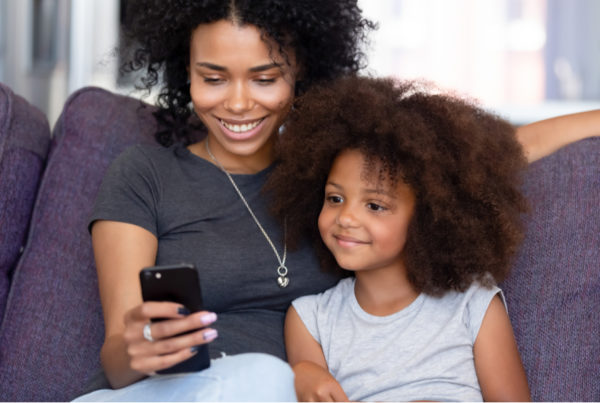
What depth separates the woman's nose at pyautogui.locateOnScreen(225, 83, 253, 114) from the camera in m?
1.54

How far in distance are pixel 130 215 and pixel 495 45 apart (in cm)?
312

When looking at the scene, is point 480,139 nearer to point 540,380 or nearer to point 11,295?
point 540,380

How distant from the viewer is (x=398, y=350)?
1417mm

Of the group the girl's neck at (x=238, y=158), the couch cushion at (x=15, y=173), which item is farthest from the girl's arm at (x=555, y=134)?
the couch cushion at (x=15, y=173)

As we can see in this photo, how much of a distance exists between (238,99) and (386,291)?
51 cm

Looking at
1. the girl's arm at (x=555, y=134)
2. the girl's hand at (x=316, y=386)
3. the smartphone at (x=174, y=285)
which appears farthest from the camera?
the girl's arm at (x=555, y=134)

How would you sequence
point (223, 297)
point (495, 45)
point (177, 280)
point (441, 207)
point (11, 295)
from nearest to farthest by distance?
point (177, 280) < point (441, 207) < point (223, 297) < point (11, 295) < point (495, 45)

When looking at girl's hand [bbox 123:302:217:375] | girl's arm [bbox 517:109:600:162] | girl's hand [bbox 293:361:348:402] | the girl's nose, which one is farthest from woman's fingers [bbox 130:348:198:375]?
girl's arm [bbox 517:109:600:162]

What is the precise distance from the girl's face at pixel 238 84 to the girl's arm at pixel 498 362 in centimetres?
63

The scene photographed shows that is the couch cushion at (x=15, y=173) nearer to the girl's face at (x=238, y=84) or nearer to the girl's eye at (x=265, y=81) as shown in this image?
the girl's face at (x=238, y=84)

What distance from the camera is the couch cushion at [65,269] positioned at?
159 cm

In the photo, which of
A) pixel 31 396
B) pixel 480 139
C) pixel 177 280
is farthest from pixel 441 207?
pixel 31 396

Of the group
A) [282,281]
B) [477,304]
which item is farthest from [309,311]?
[477,304]

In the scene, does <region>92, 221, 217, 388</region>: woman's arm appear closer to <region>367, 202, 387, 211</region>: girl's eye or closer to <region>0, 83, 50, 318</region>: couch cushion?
<region>0, 83, 50, 318</region>: couch cushion
